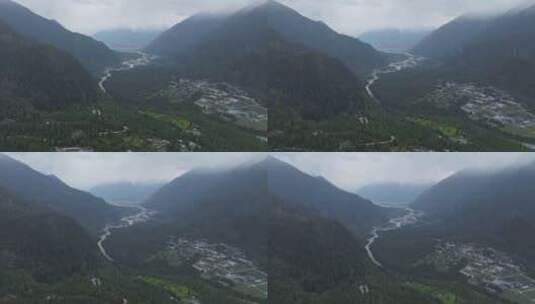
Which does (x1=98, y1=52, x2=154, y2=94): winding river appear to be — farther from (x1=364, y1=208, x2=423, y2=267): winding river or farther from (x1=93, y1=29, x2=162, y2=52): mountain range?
(x1=364, y1=208, x2=423, y2=267): winding river

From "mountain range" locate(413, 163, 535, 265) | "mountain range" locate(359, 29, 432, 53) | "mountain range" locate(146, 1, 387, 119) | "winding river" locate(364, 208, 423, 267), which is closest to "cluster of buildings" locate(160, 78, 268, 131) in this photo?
"mountain range" locate(146, 1, 387, 119)

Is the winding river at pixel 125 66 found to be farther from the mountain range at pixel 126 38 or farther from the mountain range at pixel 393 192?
the mountain range at pixel 393 192

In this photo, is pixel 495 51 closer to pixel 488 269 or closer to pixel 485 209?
pixel 485 209

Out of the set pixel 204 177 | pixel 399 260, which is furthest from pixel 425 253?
pixel 204 177

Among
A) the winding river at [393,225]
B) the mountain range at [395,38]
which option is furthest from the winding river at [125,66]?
the winding river at [393,225]

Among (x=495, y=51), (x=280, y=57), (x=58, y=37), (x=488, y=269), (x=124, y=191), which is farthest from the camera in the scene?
(x=488, y=269)

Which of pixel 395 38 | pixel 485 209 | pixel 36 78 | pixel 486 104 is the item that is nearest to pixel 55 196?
pixel 36 78

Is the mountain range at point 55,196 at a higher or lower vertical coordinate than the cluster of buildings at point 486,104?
lower
